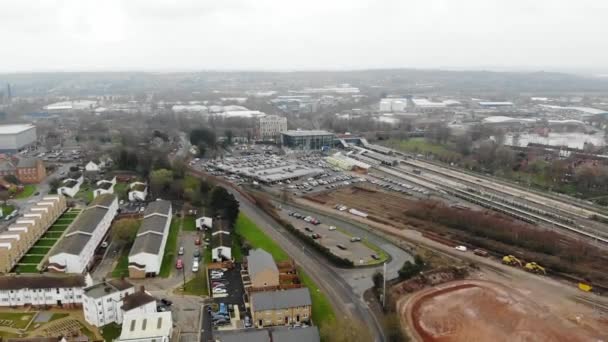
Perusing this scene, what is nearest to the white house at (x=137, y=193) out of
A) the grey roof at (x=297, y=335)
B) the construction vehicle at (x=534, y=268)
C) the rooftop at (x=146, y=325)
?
the rooftop at (x=146, y=325)

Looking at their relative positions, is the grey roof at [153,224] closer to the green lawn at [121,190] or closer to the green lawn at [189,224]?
the green lawn at [189,224]

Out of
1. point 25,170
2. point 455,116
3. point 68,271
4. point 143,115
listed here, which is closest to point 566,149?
point 455,116

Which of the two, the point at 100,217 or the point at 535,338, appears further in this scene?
the point at 100,217

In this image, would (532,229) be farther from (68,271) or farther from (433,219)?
(68,271)

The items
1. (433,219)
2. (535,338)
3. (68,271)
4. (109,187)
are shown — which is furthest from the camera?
(109,187)

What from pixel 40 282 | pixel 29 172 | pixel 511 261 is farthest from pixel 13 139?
pixel 511 261

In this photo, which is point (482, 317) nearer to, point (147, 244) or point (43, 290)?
point (147, 244)

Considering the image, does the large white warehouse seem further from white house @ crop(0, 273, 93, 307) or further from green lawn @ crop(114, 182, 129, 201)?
white house @ crop(0, 273, 93, 307)
